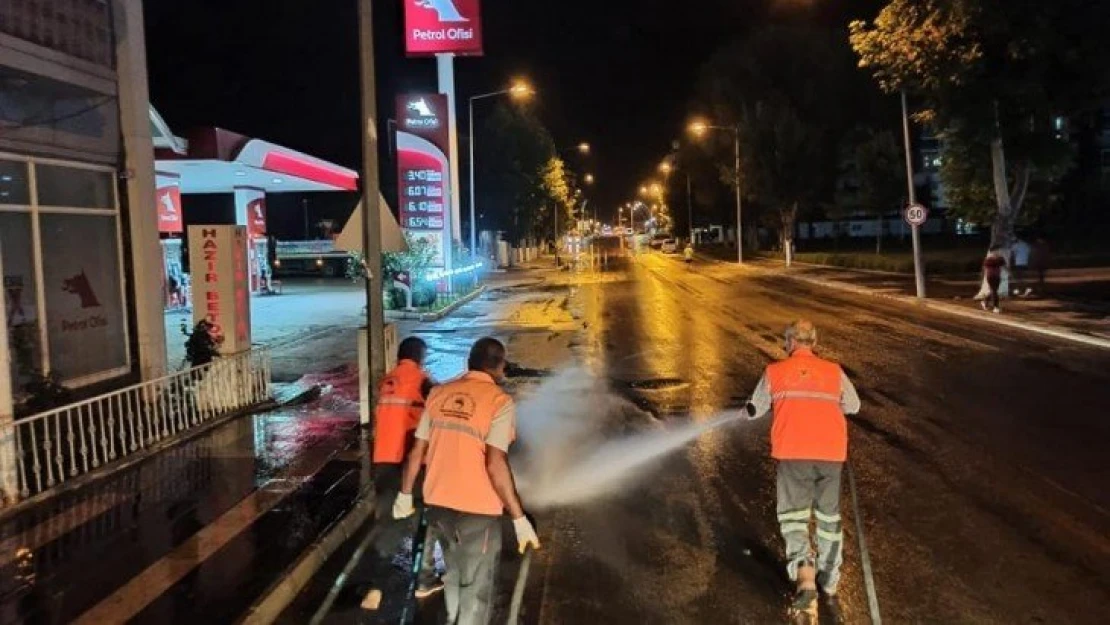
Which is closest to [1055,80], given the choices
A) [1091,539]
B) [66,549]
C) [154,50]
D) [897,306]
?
[897,306]

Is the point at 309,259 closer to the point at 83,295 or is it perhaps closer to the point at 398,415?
the point at 83,295

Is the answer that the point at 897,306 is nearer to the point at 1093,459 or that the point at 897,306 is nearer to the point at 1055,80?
the point at 1055,80

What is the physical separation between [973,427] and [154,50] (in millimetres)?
40296

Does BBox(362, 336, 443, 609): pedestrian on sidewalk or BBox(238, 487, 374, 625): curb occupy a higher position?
BBox(362, 336, 443, 609): pedestrian on sidewalk

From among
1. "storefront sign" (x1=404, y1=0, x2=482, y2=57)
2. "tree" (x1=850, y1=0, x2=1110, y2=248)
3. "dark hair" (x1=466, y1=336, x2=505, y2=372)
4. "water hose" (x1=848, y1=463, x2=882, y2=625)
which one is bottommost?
"water hose" (x1=848, y1=463, x2=882, y2=625)

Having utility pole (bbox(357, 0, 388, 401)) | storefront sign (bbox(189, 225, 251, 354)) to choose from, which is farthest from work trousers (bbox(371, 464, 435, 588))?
storefront sign (bbox(189, 225, 251, 354))

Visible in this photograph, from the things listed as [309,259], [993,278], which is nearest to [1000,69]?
[993,278]

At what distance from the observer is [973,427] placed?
1006 cm

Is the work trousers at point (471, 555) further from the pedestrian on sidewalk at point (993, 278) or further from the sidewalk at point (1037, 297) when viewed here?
the pedestrian on sidewalk at point (993, 278)

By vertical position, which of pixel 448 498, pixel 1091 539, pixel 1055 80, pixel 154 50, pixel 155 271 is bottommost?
pixel 1091 539

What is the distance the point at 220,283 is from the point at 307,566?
6.99 m

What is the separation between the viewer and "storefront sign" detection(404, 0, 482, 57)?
34250 millimetres

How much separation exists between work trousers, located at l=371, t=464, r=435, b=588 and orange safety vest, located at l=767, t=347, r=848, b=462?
2.15 m

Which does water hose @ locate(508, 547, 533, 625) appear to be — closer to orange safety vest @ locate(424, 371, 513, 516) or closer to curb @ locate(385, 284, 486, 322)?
orange safety vest @ locate(424, 371, 513, 516)
